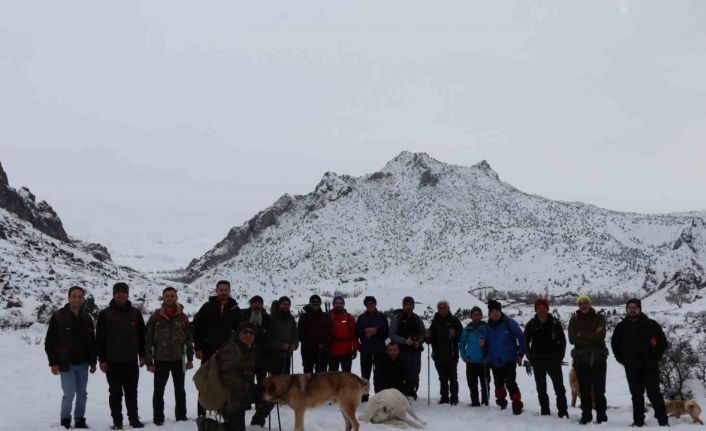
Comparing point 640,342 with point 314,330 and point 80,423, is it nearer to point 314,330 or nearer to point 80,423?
point 314,330

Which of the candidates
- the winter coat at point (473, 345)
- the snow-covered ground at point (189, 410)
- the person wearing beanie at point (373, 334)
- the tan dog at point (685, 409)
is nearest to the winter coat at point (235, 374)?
the snow-covered ground at point (189, 410)

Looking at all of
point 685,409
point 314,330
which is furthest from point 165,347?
point 685,409

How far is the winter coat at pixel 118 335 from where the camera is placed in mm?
8273

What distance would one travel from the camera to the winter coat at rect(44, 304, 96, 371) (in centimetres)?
808

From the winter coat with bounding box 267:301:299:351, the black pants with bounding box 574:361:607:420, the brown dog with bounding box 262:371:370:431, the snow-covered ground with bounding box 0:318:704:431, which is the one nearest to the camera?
the brown dog with bounding box 262:371:370:431

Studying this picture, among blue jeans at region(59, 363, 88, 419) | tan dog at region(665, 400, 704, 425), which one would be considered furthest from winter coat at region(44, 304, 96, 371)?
tan dog at region(665, 400, 704, 425)

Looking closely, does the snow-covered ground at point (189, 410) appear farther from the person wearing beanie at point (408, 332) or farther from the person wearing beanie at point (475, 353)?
the person wearing beanie at point (408, 332)

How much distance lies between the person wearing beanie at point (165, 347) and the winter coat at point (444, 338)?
4.77m

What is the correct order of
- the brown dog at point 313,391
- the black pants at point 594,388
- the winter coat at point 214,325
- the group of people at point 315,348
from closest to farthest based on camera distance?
the brown dog at point 313,391 < the group of people at point 315,348 < the winter coat at point 214,325 < the black pants at point 594,388

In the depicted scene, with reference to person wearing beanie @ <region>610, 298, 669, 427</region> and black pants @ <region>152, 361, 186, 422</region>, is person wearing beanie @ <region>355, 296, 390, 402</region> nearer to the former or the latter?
black pants @ <region>152, 361, 186, 422</region>

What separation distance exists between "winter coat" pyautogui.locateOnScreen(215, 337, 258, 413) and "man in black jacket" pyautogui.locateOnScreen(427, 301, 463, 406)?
457 cm

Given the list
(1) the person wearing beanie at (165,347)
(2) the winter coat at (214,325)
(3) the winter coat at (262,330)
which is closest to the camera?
(1) the person wearing beanie at (165,347)

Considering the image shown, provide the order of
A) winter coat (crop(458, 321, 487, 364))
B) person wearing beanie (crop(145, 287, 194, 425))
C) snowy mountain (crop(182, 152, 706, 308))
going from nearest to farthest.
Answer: person wearing beanie (crop(145, 287, 194, 425)), winter coat (crop(458, 321, 487, 364)), snowy mountain (crop(182, 152, 706, 308))

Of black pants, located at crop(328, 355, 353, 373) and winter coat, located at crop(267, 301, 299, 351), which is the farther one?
black pants, located at crop(328, 355, 353, 373)
